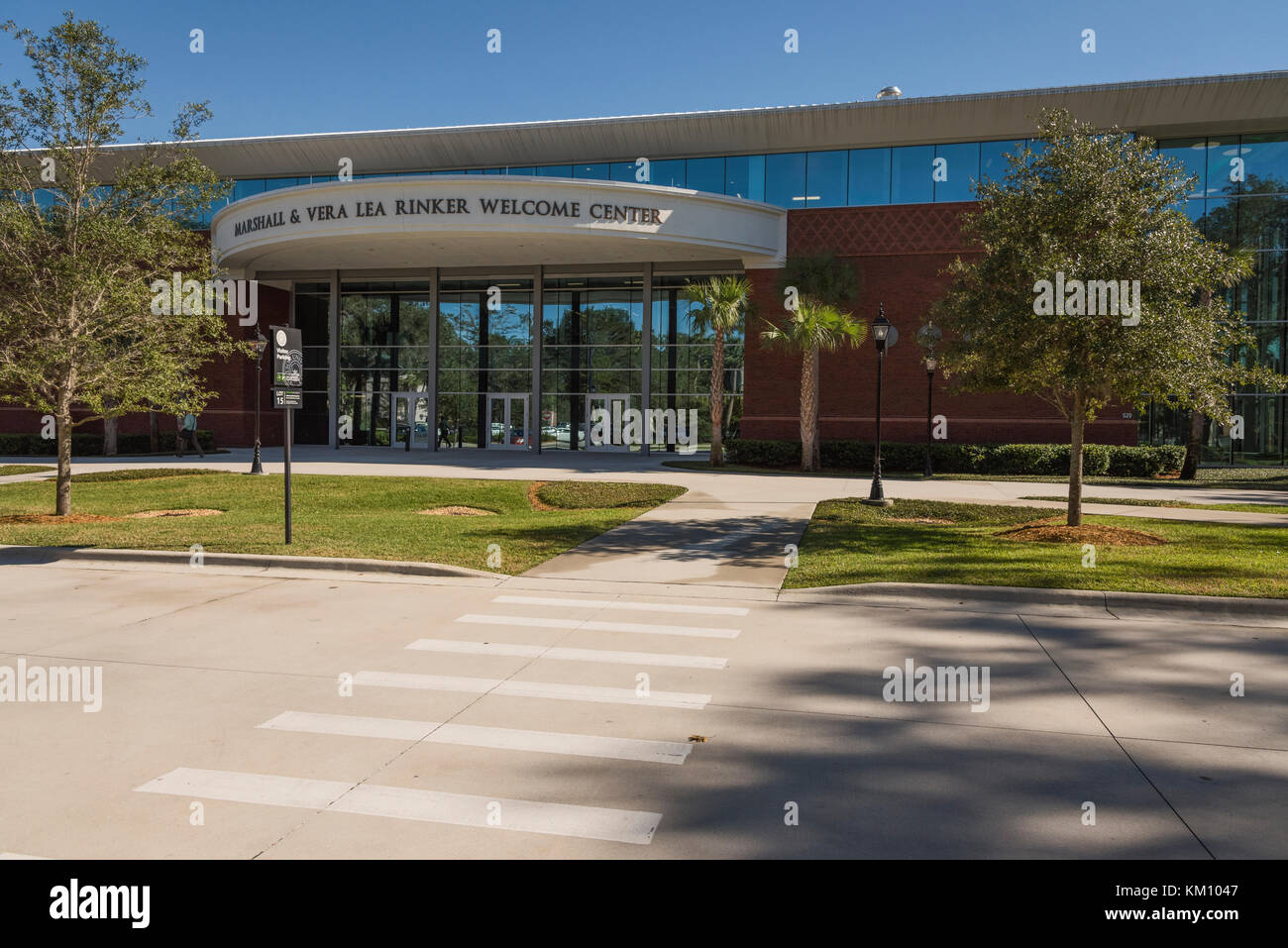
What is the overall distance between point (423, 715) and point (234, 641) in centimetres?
283

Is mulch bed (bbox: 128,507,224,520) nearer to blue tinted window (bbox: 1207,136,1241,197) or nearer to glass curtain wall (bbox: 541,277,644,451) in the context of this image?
glass curtain wall (bbox: 541,277,644,451)

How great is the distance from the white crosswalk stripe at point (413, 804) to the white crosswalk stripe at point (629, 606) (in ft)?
15.5

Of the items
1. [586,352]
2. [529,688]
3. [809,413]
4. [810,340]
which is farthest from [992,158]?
[529,688]

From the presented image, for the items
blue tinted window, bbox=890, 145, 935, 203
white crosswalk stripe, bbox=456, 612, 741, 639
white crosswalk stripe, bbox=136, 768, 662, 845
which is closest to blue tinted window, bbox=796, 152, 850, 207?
blue tinted window, bbox=890, 145, 935, 203

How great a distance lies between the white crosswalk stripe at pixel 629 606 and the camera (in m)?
9.16

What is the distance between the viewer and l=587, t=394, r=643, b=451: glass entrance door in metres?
36.1

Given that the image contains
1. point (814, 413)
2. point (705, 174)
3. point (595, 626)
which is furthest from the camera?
point (705, 174)

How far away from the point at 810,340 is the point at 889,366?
6080 mm

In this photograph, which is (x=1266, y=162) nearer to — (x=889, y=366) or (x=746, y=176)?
(x=889, y=366)

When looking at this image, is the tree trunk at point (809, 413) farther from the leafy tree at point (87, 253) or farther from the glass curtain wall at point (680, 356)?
the leafy tree at point (87, 253)

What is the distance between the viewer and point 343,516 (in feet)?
51.4

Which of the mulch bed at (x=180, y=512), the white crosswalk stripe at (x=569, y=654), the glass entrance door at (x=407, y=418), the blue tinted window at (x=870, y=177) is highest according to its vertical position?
the blue tinted window at (x=870, y=177)

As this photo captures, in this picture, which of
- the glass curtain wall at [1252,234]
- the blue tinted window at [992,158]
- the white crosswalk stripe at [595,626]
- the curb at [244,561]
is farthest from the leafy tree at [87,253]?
the glass curtain wall at [1252,234]
